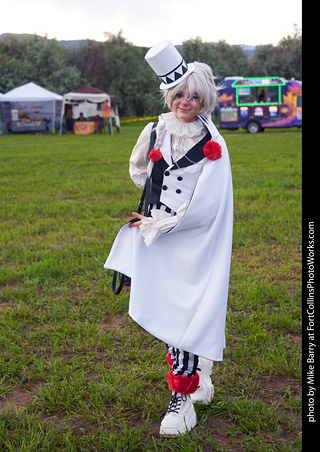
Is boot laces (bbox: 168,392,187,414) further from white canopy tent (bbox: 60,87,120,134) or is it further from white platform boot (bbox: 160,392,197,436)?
white canopy tent (bbox: 60,87,120,134)

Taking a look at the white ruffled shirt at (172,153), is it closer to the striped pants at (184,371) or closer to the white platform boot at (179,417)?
the striped pants at (184,371)

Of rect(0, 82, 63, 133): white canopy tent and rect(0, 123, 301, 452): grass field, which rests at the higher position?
rect(0, 82, 63, 133): white canopy tent

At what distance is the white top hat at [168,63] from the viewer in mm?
2533

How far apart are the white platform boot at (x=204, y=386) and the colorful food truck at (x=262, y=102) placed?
67.6ft

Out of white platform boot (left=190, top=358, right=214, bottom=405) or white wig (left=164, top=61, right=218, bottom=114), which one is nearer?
white wig (left=164, top=61, right=218, bottom=114)

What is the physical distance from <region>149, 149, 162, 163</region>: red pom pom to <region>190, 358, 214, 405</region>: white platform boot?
115cm

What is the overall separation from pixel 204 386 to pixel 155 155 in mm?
1283

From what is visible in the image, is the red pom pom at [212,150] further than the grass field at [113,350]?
No

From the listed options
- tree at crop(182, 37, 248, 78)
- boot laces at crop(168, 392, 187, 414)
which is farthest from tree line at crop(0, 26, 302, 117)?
boot laces at crop(168, 392, 187, 414)

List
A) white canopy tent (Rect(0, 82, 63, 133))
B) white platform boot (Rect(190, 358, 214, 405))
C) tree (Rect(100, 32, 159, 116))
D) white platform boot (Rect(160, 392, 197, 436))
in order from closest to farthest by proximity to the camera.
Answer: white platform boot (Rect(160, 392, 197, 436)) → white platform boot (Rect(190, 358, 214, 405)) → white canopy tent (Rect(0, 82, 63, 133)) → tree (Rect(100, 32, 159, 116))

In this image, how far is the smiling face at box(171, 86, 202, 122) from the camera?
8.61 feet
